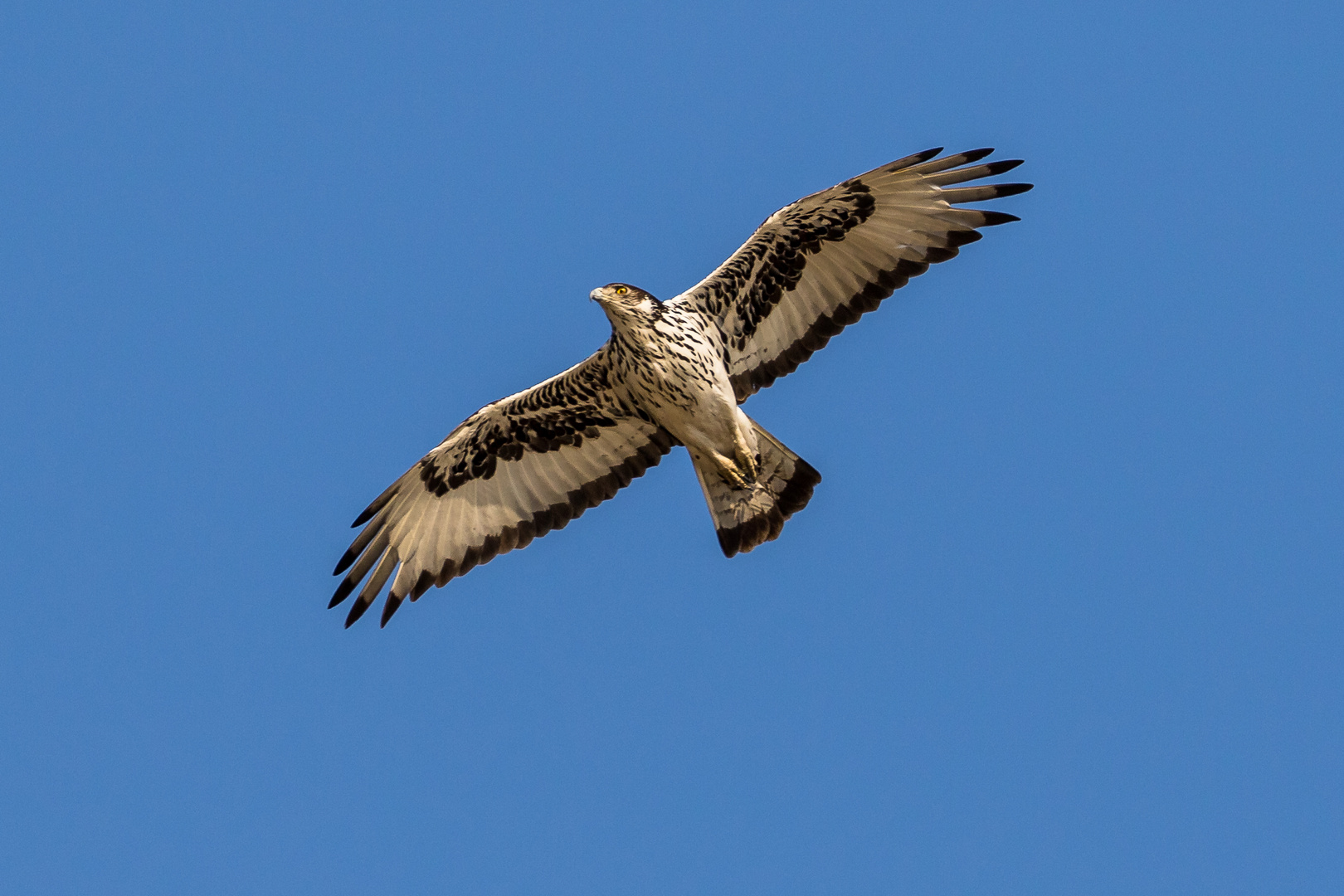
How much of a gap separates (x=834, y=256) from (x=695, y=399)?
5.08ft

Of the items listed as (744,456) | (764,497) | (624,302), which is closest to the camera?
(624,302)

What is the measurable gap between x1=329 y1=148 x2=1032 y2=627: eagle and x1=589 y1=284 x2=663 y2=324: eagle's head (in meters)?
0.01

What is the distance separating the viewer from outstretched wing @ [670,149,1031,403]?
10805mm

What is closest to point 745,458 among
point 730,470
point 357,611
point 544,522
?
point 730,470

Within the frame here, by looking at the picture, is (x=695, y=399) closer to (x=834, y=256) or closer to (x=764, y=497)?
(x=764, y=497)

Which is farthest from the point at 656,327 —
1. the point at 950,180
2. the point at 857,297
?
the point at 950,180

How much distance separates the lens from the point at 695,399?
417 inches

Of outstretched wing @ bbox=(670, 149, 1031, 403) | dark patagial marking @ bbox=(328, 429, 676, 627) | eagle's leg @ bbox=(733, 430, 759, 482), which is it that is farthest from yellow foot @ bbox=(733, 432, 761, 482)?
dark patagial marking @ bbox=(328, 429, 676, 627)

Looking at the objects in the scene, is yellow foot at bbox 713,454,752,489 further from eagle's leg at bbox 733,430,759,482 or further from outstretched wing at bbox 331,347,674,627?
outstretched wing at bbox 331,347,674,627

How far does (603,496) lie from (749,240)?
93.6 inches

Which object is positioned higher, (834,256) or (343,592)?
(834,256)

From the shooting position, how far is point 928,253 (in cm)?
1095

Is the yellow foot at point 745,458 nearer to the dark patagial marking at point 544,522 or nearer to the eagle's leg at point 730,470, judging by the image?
the eagle's leg at point 730,470

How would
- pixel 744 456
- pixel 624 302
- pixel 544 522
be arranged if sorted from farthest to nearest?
pixel 544 522 < pixel 744 456 < pixel 624 302
